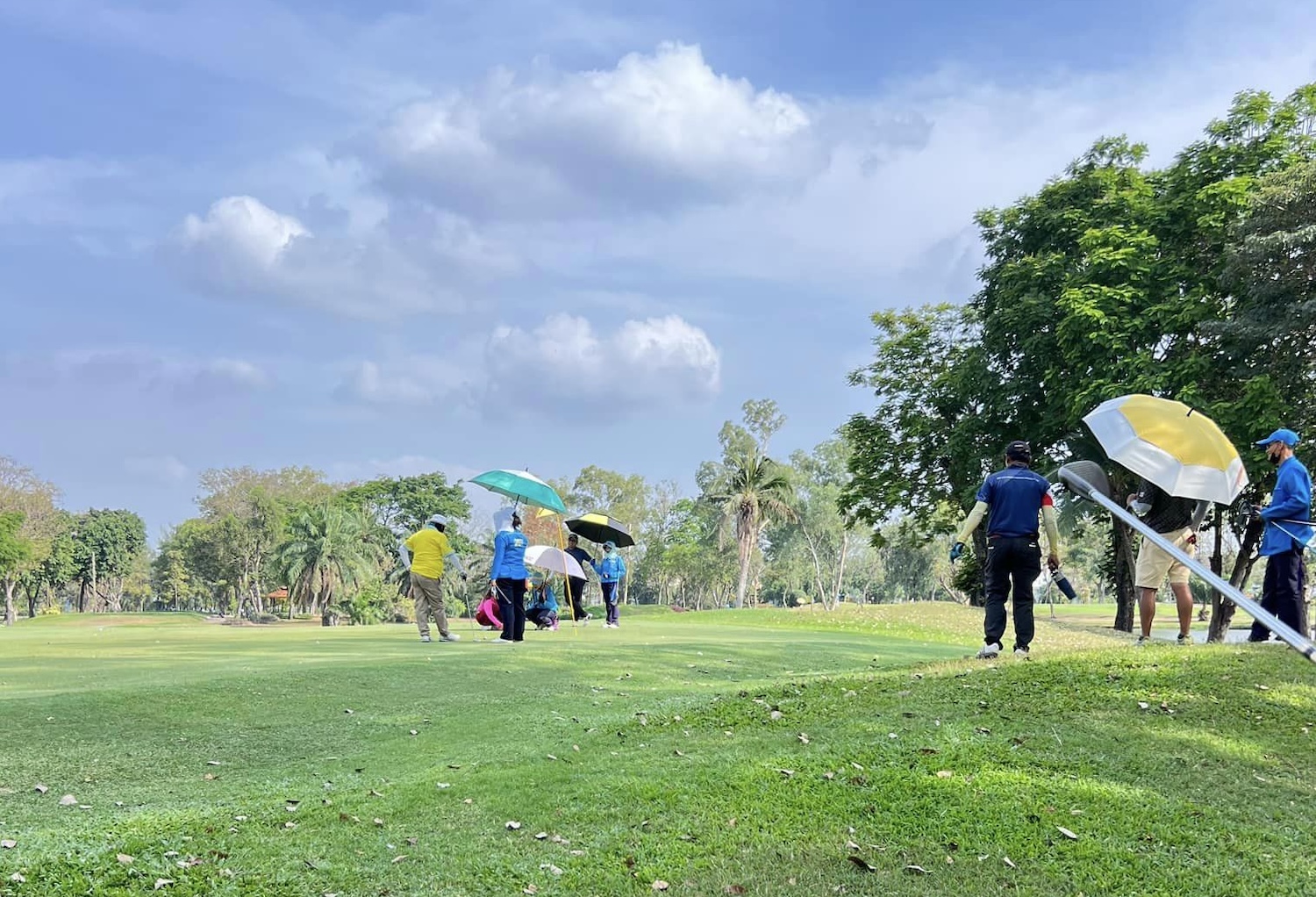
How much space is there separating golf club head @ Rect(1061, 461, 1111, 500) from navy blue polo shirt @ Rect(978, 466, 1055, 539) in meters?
1.42

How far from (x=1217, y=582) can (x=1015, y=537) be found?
14.3 ft

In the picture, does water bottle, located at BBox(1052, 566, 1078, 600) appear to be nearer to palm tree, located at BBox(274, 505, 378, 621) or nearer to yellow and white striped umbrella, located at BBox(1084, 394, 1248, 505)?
yellow and white striped umbrella, located at BBox(1084, 394, 1248, 505)

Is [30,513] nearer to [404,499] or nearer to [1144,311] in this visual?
[404,499]

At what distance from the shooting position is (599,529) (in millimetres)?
21688

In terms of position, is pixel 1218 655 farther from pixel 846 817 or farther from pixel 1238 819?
pixel 846 817

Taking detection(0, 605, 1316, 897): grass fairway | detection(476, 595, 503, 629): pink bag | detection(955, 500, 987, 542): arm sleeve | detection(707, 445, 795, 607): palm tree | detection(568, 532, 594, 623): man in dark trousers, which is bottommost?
detection(0, 605, 1316, 897): grass fairway

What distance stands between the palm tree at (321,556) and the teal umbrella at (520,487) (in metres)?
45.0

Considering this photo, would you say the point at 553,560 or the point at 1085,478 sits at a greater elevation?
the point at 1085,478

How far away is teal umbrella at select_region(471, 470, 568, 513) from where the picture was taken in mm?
16484

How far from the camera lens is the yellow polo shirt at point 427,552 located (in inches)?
612

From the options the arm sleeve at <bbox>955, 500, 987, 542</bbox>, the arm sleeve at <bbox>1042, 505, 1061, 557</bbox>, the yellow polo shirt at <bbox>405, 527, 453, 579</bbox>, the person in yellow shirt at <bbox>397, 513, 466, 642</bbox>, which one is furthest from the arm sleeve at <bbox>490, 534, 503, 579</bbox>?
the arm sleeve at <bbox>1042, 505, 1061, 557</bbox>

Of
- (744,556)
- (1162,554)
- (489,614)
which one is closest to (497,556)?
(489,614)

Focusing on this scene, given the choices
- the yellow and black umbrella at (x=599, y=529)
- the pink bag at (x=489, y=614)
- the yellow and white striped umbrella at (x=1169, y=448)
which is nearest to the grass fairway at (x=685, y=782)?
the yellow and white striped umbrella at (x=1169, y=448)

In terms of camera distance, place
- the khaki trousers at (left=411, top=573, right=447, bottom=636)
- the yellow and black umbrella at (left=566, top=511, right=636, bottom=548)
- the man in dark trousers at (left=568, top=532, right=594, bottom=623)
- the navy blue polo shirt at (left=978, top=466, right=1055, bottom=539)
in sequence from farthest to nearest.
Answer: the yellow and black umbrella at (left=566, top=511, right=636, bottom=548)
the man in dark trousers at (left=568, top=532, right=594, bottom=623)
the khaki trousers at (left=411, top=573, right=447, bottom=636)
the navy blue polo shirt at (left=978, top=466, right=1055, bottom=539)
